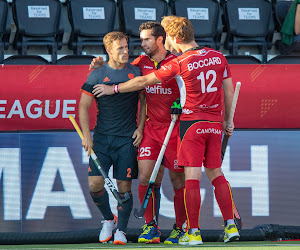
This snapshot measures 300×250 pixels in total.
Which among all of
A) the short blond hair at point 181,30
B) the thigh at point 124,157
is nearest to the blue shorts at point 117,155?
the thigh at point 124,157

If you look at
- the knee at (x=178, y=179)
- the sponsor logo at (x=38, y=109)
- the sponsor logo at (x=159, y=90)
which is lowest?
the knee at (x=178, y=179)

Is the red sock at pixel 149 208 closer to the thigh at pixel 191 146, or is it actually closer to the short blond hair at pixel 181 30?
the thigh at pixel 191 146

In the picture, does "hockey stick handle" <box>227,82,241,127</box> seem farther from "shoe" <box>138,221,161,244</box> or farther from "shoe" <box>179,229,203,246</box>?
"shoe" <box>138,221,161,244</box>

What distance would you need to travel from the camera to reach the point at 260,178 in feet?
19.1

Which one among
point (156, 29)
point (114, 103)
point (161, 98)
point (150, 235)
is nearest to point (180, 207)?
point (150, 235)

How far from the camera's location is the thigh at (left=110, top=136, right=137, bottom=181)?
16.3ft

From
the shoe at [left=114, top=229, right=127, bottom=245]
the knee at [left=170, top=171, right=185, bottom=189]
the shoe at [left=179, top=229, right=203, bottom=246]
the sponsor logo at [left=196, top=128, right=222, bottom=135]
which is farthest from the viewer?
the knee at [left=170, top=171, right=185, bottom=189]

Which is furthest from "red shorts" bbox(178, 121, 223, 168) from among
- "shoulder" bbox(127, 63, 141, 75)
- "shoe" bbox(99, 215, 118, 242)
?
"shoe" bbox(99, 215, 118, 242)

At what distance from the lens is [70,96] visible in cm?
569

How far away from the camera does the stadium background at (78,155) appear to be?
5637 mm

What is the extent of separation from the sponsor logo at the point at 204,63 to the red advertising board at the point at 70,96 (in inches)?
45.9

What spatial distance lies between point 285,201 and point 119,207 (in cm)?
173

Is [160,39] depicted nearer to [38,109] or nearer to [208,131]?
[208,131]

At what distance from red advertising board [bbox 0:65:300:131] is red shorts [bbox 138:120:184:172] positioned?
898mm
